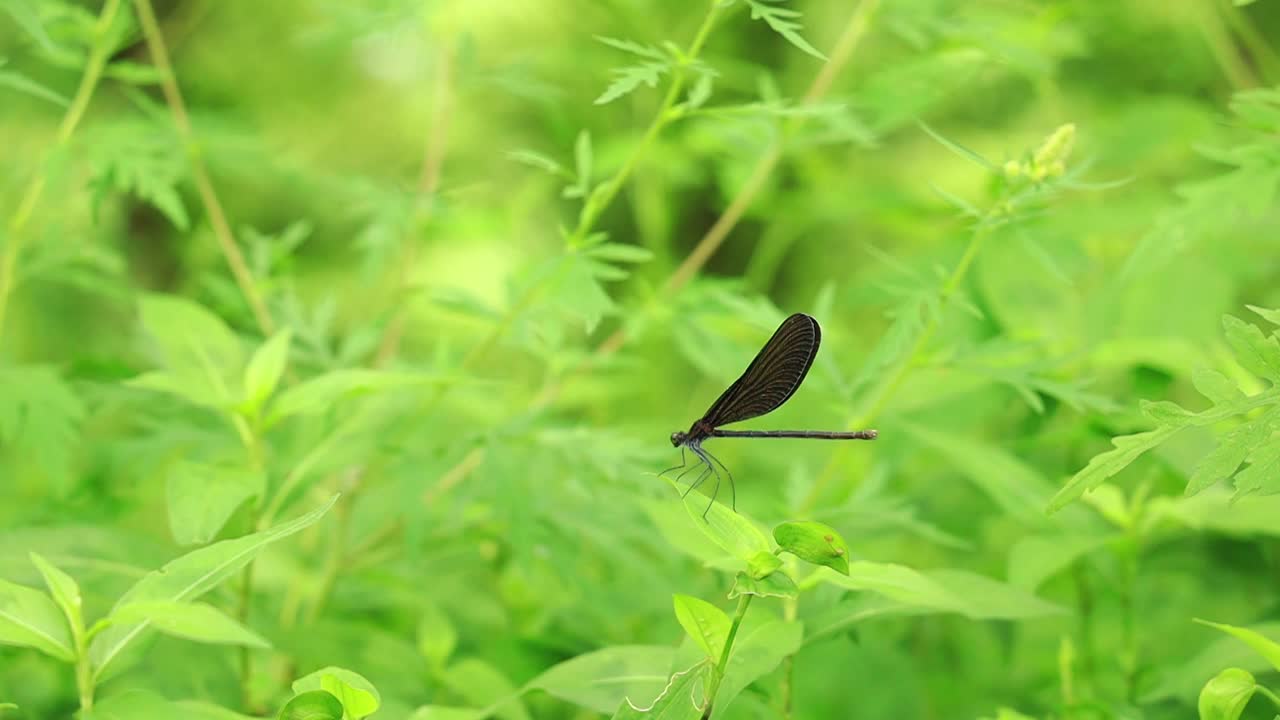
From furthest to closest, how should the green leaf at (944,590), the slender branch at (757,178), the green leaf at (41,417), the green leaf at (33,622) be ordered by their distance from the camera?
the slender branch at (757,178) < the green leaf at (41,417) < the green leaf at (944,590) < the green leaf at (33,622)

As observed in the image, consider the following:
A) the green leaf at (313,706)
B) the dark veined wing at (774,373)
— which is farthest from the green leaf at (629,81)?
the green leaf at (313,706)

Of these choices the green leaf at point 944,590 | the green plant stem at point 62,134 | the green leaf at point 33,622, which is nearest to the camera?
the green leaf at point 33,622

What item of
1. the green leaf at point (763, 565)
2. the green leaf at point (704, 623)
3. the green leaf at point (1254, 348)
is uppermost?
the green leaf at point (1254, 348)

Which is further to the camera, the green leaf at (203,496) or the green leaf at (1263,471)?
the green leaf at (203,496)

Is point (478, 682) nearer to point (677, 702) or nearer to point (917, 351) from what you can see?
point (677, 702)

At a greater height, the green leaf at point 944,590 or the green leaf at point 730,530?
the green leaf at point 730,530

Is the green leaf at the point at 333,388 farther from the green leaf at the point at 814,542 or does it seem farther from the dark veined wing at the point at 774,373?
the green leaf at the point at 814,542

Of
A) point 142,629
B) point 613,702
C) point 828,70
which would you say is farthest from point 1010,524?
point 142,629

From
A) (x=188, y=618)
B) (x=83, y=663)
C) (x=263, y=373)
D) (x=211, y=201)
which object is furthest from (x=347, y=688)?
(x=211, y=201)
